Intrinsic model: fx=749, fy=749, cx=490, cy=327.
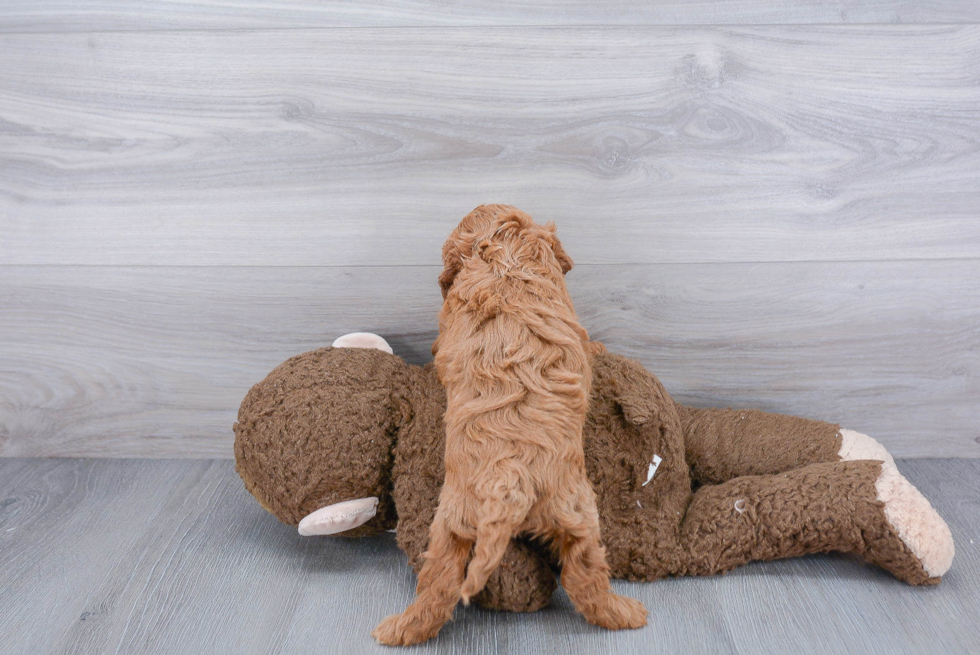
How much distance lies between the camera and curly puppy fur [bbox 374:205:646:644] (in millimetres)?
778

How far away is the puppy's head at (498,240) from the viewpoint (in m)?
0.90

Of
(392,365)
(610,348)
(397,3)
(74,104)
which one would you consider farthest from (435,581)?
(74,104)

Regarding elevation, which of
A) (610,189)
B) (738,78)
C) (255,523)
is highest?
(738,78)

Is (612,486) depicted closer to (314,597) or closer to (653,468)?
(653,468)

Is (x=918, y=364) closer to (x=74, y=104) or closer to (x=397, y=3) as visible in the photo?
(x=397, y=3)

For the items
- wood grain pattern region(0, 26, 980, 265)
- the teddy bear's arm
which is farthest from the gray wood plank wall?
the teddy bear's arm

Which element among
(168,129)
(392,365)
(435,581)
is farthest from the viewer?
(168,129)

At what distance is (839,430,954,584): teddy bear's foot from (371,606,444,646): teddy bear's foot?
551mm

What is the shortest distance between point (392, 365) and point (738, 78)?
0.66 metres

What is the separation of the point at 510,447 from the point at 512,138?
54 cm

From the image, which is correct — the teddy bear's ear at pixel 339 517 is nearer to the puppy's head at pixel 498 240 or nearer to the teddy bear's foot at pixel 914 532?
the puppy's head at pixel 498 240

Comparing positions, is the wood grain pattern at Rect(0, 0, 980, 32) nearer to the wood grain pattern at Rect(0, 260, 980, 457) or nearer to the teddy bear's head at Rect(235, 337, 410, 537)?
the wood grain pattern at Rect(0, 260, 980, 457)

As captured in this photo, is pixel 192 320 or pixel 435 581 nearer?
pixel 435 581

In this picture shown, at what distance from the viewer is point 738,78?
43.8 inches
